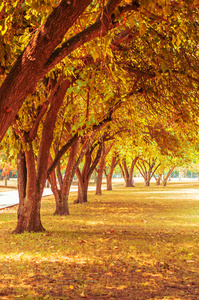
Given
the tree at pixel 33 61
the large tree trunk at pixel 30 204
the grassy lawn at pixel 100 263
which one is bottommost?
the grassy lawn at pixel 100 263

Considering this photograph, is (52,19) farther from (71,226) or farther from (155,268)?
(71,226)

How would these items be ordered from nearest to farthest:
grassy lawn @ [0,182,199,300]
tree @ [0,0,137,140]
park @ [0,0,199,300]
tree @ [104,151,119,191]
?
tree @ [0,0,137,140] → park @ [0,0,199,300] → grassy lawn @ [0,182,199,300] → tree @ [104,151,119,191]

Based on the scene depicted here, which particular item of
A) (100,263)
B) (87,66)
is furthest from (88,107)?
(100,263)

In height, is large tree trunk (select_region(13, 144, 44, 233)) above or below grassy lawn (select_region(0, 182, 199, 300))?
above

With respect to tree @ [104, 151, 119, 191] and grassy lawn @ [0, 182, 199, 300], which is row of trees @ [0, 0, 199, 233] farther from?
tree @ [104, 151, 119, 191]

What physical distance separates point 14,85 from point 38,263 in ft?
12.5

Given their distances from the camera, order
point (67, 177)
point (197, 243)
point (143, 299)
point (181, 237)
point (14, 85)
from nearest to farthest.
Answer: point (14, 85) < point (143, 299) < point (197, 243) < point (181, 237) < point (67, 177)

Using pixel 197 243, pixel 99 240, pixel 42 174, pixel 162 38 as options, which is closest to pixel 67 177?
pixel 42 174

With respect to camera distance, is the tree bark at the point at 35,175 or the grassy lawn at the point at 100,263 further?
the tree bark at the point at 35,175

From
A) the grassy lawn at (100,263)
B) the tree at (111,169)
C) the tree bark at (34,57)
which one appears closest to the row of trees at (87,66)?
the tree bark at (34,57)

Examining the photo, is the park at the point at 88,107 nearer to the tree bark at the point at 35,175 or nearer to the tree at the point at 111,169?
the tree bark at the point at 35,175

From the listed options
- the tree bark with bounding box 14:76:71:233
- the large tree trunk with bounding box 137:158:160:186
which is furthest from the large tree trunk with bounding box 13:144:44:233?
the large tree trunk with bounding box 137:158:160:186

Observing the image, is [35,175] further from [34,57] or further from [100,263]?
[34,57]

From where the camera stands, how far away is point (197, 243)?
8.46 m
